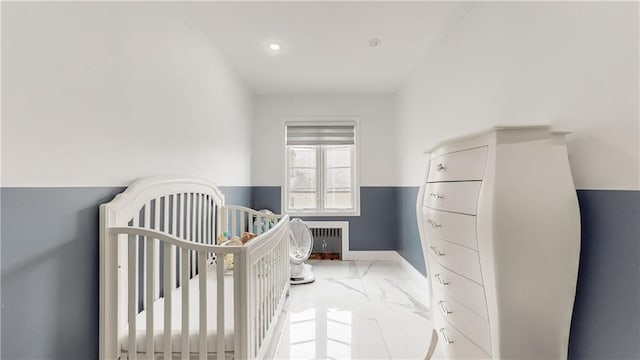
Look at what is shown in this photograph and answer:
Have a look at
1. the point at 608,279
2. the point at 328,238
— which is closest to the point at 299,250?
the point at 328,238

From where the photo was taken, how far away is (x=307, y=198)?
12.4ft

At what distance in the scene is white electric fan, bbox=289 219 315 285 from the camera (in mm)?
2744

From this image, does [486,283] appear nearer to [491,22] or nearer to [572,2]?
[572,2]

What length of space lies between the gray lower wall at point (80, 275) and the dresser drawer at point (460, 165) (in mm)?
381

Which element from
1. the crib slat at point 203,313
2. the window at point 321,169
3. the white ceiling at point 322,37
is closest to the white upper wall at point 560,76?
the white ceiling at point 322,37

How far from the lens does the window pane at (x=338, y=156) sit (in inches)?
148

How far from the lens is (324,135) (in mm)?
3701

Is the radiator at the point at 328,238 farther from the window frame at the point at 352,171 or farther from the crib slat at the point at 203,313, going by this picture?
the crib slat at the point at 203,313

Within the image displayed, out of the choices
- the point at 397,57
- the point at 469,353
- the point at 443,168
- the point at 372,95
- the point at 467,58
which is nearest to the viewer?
the point at 469,353

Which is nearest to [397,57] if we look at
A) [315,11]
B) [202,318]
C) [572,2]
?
[315,11]

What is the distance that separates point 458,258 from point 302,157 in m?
2.86

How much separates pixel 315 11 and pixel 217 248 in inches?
64.2

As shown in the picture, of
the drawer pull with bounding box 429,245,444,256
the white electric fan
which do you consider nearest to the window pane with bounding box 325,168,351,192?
the white electric fan

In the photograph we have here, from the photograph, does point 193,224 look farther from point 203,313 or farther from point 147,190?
point 203,313
